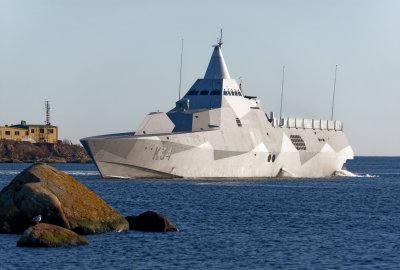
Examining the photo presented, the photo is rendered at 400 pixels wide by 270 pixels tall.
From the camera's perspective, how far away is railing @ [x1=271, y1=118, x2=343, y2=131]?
98688 millimetres

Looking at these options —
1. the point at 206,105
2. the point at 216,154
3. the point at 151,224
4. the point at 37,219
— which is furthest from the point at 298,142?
the point at 37,219

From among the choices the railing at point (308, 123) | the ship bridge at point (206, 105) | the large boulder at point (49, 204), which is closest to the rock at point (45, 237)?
the large boulder at point (49, 204)

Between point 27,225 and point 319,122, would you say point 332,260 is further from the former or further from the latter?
point 319,122

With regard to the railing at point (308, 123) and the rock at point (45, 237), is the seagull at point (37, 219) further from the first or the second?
the railing at point (308, 123)

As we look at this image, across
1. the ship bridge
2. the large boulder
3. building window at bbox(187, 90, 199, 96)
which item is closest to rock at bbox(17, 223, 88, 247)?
the large boulder

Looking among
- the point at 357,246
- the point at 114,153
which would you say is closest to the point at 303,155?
the point at 114,153

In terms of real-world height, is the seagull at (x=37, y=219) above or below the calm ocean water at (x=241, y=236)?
above

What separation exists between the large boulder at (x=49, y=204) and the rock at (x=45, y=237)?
2.09m

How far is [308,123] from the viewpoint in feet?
345

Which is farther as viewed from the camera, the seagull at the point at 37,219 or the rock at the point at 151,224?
the rock at the point at 151,224

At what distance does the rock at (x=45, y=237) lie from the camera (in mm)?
36375

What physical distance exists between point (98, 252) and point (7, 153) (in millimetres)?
167955

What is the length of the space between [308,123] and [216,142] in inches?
950

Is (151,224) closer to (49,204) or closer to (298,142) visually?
(49,204)
